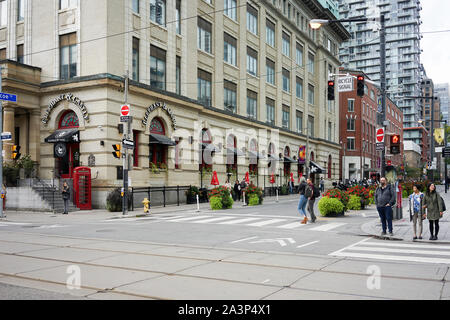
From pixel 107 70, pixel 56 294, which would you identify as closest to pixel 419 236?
pixel 56 294

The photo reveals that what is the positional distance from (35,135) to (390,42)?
5144 inches

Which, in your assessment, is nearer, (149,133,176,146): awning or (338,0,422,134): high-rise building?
(149,133,176,146): awning

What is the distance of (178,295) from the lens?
6648 mm

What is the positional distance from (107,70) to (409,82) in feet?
410

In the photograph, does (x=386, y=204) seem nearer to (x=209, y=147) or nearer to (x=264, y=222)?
(x=264, y=222)

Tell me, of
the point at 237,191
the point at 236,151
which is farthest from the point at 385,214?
the point at 236,151

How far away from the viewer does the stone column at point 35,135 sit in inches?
1114

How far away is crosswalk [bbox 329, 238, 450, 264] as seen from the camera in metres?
10.1

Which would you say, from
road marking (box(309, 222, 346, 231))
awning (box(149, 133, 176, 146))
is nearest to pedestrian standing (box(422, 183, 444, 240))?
road marking (box(309, 222, 346, 231))

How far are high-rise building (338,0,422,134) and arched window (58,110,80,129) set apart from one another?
115 meters

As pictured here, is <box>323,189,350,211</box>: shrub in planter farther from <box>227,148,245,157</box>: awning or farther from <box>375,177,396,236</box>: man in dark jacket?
<box>227,148,245,157</box>: awning

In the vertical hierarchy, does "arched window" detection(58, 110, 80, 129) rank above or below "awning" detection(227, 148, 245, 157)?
above

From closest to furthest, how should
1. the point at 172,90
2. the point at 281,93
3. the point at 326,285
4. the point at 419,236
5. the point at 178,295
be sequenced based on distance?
the point at 178,295 → the point at 326,285 → the point at 419,236 → the point at 172,90 → the point at 281,93
